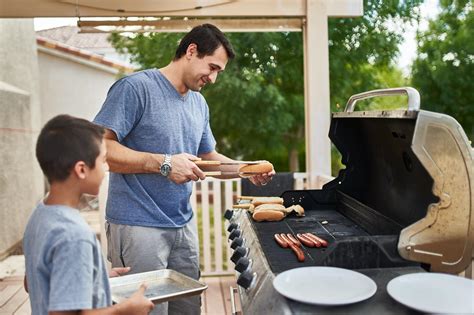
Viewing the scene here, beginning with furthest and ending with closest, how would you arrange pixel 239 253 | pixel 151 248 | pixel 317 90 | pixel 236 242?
pixel 317 90 < pixel 151 248 < pixel 236 242 < pixel 239 253

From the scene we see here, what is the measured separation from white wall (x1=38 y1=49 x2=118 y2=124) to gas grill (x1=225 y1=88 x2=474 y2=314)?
5881 mm

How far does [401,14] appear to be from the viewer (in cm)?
591

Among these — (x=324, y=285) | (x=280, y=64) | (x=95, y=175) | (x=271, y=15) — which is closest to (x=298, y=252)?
(x=324, y=285)

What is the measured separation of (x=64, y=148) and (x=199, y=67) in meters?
0.93

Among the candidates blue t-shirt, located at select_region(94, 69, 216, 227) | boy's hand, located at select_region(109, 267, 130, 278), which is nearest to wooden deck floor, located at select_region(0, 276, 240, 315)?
blue t-shirt, located at select_region(94, 69, 216, 227)

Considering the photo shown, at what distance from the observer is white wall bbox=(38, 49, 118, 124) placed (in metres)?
7.34

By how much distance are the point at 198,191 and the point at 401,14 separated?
10.9 feet

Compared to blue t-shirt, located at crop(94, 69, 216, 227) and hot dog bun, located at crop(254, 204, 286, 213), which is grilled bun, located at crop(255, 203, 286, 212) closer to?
hot dog bun, located at crop(254, 204, 286, 213)

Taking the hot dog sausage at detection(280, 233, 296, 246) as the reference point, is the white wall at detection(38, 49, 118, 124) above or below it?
above

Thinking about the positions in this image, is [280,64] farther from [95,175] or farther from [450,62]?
[95,175]

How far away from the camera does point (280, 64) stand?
20.4 feet

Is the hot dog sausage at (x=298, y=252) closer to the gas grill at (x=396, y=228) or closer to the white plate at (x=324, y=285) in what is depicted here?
the gas grill at (x=396, y=228)

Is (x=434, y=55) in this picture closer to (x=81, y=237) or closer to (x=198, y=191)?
(x=198, y=191)

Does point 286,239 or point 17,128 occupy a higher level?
point 17,128
